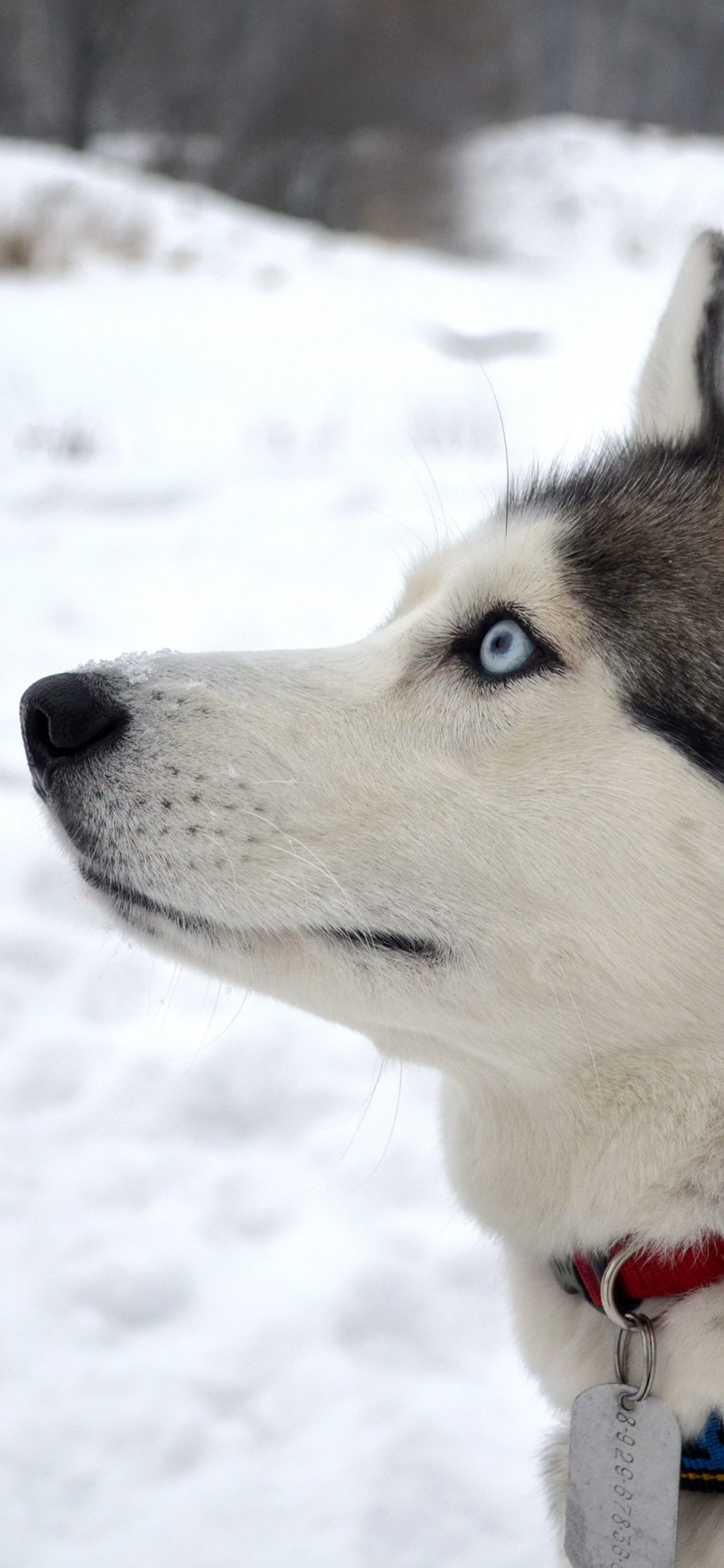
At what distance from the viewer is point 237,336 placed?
9.39 metres

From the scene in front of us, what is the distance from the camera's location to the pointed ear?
1823 millimetres

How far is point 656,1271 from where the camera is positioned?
152 cm

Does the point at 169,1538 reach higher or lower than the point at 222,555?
higher

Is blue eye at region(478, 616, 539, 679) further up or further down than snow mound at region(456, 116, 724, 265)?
further up

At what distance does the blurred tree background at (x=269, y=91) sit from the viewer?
815 inches

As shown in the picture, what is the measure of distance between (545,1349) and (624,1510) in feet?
0.85

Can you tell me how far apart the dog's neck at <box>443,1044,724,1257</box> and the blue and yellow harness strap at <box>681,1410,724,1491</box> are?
23cm

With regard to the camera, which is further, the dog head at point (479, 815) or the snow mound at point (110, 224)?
the snow mound at point (110, 224)

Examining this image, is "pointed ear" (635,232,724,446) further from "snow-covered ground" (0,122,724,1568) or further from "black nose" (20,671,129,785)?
"black nose" (20,671,129,785)

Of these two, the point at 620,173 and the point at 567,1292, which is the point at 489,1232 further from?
the point at 620,173

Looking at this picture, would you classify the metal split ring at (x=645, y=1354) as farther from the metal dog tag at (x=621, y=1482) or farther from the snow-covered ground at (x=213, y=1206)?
the snow-covered ground at (x=213, y=1206)

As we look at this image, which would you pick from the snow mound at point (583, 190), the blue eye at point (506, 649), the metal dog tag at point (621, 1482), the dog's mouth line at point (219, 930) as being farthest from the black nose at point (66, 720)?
the snow mound at point (583, 190)

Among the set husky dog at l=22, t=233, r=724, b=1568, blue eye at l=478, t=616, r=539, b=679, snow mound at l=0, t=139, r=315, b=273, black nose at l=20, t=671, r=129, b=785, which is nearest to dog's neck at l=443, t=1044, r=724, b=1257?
husky dog at l=22, t=233, r=724, b=1568

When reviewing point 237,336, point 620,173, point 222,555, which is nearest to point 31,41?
point 620,173
